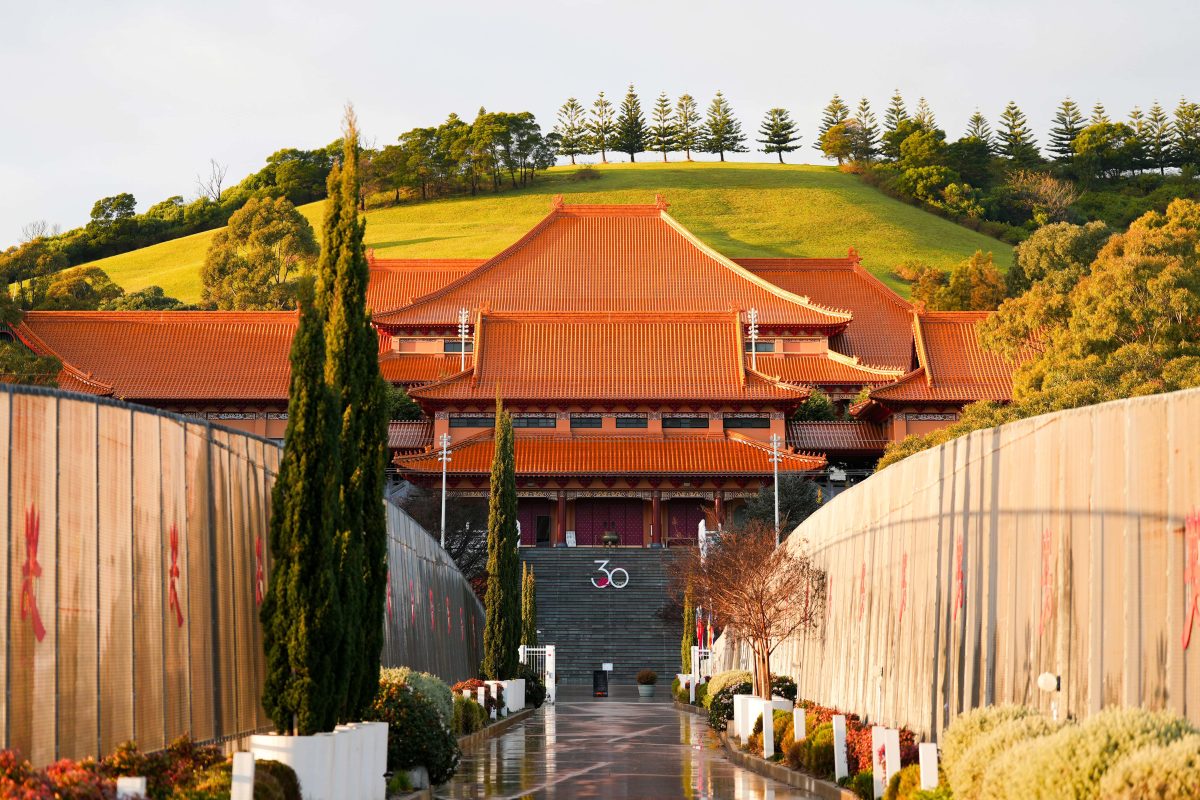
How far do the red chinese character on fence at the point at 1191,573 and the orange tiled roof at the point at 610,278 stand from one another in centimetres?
5829

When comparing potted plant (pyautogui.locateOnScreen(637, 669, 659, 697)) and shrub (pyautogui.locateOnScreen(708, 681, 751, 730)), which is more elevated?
shrub (pyautogui.locateOnScreen(708, 681, 751, 730))

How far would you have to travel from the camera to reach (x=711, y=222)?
12425cm

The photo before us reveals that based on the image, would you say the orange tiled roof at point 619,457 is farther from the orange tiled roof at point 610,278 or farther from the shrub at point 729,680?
the shrub at point 729,680

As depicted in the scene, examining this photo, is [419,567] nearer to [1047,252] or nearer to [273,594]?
[273,594]

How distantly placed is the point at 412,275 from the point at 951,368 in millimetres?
33192

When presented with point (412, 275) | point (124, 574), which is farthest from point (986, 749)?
point (412, 275)

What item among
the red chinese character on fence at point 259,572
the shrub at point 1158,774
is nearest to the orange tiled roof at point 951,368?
the red chinese character on fence at point 259,572

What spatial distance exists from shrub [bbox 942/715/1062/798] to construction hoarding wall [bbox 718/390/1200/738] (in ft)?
2.76

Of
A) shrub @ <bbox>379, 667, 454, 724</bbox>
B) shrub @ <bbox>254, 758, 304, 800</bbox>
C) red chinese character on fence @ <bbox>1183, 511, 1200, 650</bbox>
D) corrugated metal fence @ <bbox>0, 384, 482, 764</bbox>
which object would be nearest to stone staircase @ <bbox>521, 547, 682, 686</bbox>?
shrub @ <bbox>379, 667, 454, 724</bbox>

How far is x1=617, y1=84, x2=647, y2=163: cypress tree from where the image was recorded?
6235 inches

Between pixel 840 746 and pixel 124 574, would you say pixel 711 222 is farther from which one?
pixel 124 574

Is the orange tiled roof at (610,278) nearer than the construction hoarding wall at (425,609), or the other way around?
the construction hoarding wall at (425,609)

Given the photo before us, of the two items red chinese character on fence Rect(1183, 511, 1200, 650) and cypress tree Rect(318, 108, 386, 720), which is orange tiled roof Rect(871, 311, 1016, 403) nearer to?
cypress tree Rect(318, 108, 386, 720)

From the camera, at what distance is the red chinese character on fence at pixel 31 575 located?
33.8ft
